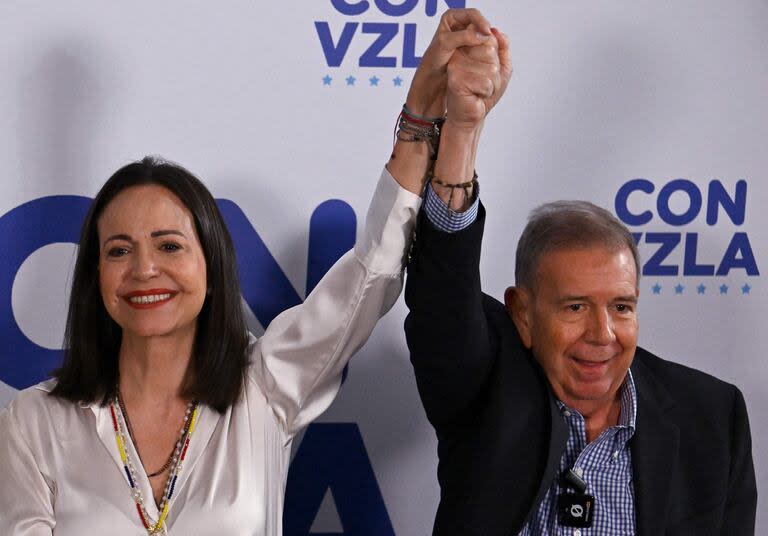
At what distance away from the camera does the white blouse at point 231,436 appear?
148 centimetres

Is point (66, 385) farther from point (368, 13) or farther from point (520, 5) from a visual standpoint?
point (520, 5)

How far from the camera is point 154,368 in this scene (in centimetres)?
160

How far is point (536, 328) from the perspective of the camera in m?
1.57

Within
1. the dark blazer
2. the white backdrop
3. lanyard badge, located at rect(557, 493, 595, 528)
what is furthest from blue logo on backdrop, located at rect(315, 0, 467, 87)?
lanyard badge, located at rect(557, 493, 595, 528)

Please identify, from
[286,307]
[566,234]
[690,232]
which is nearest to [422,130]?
[566,234]

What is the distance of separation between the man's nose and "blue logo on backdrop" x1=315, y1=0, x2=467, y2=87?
0.65 meters

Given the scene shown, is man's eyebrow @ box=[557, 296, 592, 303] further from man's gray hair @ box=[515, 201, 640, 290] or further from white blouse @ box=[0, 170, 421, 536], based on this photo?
white blouse @ box=[0, 170, 421, 536]

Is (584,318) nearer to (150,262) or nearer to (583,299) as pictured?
(583,299)

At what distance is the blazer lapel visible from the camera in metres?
1.54

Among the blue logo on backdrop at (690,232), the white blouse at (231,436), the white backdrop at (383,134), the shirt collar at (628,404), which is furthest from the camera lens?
the blue logo on backdrop at (690,232)

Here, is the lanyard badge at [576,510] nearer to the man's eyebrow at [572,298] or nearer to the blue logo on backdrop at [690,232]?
the man's eyebrow at [572,298]

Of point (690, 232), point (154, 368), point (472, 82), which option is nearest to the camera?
point (472, 82)

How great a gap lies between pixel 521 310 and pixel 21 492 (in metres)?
0.85

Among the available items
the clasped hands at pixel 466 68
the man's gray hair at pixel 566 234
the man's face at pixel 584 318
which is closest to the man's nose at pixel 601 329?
the man's face at pixel 584 318
